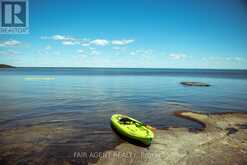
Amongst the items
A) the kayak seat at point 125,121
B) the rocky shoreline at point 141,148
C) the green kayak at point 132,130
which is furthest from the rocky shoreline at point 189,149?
the kayak seat at point 125,121

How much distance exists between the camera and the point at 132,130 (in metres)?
13.7

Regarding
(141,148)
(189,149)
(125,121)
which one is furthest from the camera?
(125,121)

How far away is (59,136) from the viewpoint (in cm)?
1420

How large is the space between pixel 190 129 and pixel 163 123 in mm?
2835

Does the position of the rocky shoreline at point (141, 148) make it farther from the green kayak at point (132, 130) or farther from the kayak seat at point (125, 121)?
the kayak seat at point (125, 121)

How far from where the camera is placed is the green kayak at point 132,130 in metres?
12.4

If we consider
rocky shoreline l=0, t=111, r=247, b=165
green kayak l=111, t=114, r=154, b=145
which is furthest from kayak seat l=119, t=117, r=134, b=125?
rocky shoreline l=0, t=111, r=247, b=165

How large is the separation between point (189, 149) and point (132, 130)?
4.45 m

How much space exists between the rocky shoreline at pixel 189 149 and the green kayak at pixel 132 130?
663mm

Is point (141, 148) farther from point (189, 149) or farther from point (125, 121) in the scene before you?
point (125, 121)

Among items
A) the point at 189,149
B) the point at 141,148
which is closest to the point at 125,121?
the point at 141,148

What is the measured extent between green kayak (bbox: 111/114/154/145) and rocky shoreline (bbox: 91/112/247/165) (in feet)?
2.17

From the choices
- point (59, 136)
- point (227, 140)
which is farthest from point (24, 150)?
point (227, 140)

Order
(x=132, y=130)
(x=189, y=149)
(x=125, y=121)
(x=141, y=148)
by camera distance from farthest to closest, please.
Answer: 1. (x=125, y=121)
2. (x=132, y=130)
3. (x=141, y=148)
4. (x=189, y=149)
